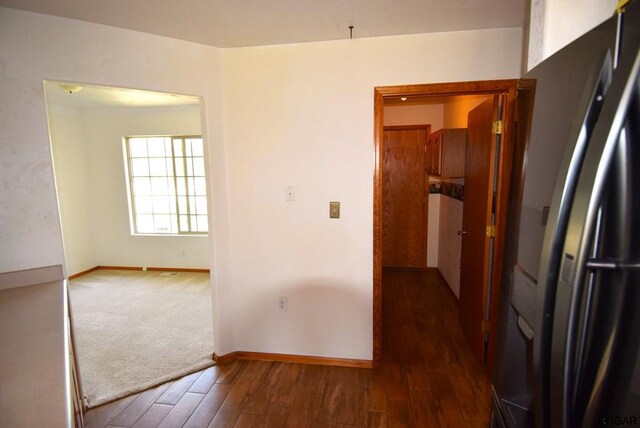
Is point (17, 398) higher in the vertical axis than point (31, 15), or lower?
lower

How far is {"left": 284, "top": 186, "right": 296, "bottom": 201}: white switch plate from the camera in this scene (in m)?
2.41

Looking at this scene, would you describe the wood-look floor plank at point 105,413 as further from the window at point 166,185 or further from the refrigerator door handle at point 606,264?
the window at point 166,185

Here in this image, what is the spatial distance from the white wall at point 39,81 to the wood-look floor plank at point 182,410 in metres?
1.19

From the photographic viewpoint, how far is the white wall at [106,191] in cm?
464

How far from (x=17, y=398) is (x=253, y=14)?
1.95 metres

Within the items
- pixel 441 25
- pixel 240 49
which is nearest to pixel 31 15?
pixel 240 49

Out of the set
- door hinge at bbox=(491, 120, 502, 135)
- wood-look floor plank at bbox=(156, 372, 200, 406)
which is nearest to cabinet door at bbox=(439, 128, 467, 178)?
door hinge at bbox=(491, 120, 502, 135)

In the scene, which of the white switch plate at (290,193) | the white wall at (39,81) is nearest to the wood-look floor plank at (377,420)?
the white switch plate at (290,193)

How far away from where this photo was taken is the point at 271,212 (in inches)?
96.8

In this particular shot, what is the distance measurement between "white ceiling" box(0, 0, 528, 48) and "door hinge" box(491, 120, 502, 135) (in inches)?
23.3

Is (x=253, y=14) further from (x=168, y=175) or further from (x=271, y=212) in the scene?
(x=168, y=175)

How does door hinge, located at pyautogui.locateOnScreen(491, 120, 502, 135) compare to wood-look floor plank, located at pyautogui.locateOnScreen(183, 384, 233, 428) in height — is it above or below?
above

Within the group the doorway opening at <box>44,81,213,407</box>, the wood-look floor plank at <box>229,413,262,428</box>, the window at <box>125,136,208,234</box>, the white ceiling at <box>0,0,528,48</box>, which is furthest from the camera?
the window at <box>125,136,208,234</box>

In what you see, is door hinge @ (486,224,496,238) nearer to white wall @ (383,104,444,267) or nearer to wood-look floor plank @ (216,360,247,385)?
wood-look floor plank @ (216,360,247,385)
